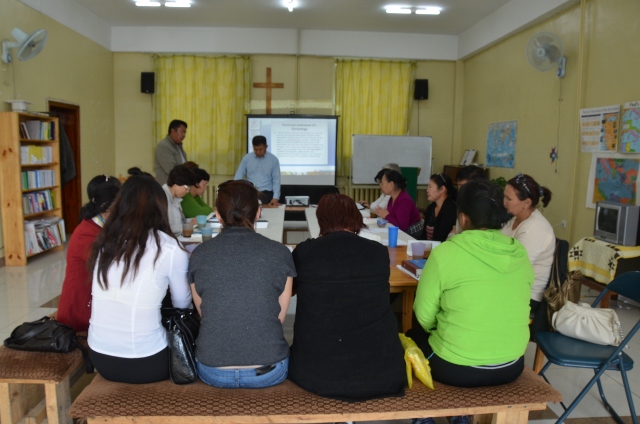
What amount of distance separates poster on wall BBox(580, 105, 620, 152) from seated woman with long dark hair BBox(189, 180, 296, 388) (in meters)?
3.94

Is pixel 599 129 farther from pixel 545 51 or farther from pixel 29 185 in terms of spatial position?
pixel 29 185

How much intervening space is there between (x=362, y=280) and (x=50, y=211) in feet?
17.2

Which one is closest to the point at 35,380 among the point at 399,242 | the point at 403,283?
the point at 403,283

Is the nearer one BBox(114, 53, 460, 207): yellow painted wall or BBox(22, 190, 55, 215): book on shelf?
BBox(22, 190, 55, 215): book on shelf

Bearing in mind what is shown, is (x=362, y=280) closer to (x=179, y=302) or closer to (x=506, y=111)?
(x=179, y=302)

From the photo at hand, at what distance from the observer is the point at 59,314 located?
224 centimetres

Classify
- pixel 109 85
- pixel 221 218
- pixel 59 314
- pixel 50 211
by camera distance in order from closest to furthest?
pixel 221 218 < pixel 59 314 < pixel 50 211 < pixel 109 85

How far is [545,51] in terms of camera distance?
16.0 feet

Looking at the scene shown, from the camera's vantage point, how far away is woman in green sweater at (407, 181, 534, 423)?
1.77 m

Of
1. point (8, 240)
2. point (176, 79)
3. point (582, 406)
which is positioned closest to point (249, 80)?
point (176, 79)

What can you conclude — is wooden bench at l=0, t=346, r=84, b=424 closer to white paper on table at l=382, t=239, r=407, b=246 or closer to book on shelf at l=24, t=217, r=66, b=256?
white paper on table at l=382, t=239, r=407, b=246

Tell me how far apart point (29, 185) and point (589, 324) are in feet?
17.4

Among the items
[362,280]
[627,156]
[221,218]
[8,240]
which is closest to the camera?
[362,280]

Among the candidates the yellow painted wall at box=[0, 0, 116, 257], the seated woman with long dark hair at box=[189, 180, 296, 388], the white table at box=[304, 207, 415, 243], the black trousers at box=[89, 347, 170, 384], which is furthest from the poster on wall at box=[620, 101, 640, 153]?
the yellow painted wall at box=[0, 0, 116, 257]
